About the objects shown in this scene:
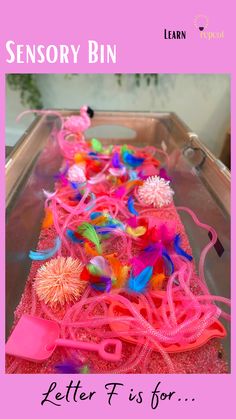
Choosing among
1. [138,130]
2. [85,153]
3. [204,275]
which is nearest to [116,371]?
[204,275]

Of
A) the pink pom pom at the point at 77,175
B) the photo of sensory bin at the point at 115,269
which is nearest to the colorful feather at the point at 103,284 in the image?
the photo of sensory bin at the point at 115,269

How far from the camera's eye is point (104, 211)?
30.5 inches

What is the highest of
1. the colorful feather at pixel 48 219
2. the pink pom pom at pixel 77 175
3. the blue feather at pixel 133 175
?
the pink pom pom at pixel 77 175

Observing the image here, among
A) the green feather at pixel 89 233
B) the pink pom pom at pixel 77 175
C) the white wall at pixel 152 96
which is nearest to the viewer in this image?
the green feather at pixel 89 233

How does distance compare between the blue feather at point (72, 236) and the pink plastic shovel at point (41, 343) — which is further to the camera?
the blue feather at point (72, 236)

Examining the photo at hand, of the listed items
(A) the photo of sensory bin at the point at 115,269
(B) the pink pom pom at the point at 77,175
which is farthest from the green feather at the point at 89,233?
(B) the pink pom pom at the point at 77,175

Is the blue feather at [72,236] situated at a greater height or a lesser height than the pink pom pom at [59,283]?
greater

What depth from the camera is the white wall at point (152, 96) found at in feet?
5.58

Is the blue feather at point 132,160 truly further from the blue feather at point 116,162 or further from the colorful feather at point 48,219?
the colorful feather at point 48,219

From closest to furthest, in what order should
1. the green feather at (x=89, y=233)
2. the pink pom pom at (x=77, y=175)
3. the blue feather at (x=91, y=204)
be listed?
the green feather at (x=89, y=233)
the blue feather at (x=91, y=204)
the pink pom pom at (x=77, y=175)

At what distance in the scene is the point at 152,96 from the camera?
1779mm

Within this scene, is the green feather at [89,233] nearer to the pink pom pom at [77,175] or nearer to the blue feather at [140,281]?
the blue feather at [140,281]

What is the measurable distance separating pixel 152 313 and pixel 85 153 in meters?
0.61
